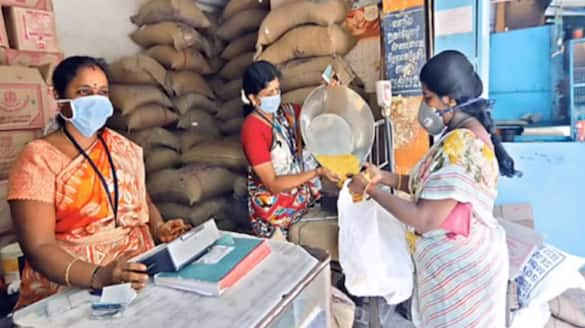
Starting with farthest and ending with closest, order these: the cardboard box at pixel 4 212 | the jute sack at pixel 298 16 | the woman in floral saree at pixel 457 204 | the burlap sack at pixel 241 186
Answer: the burlap sack at pixel 241 186 → the jute sack at pixel 298 16 → the cardboard box at pixel 4 212 → the woman in floral saree at pixel 457 204

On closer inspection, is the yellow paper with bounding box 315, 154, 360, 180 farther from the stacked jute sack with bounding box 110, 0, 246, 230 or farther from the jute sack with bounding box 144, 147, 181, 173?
the jute sack with bounding box 144, 147, 181, 173

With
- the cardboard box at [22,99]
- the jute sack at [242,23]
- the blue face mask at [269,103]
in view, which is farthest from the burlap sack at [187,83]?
the blue face mask at [269,103]

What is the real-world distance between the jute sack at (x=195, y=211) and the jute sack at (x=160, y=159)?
0.78 feet

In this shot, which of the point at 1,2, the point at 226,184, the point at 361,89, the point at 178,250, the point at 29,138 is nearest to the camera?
the point at 178,250

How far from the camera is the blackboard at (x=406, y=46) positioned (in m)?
2.09

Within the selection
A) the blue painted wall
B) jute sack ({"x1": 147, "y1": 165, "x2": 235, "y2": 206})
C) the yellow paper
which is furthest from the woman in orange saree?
the blue painted wall

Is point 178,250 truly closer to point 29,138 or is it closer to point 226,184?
point 29,138

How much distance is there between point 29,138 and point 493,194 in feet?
6.47

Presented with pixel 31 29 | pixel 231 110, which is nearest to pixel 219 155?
pixel 231 110

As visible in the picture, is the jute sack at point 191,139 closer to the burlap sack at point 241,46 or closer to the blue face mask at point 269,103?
the burlap sack at point 241,46

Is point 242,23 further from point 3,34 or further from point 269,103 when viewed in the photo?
point 3,34

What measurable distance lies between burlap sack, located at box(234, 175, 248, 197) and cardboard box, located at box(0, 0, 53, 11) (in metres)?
1.33

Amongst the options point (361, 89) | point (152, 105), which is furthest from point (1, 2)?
point (361, 89)

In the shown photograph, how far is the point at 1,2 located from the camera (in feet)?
5.76
